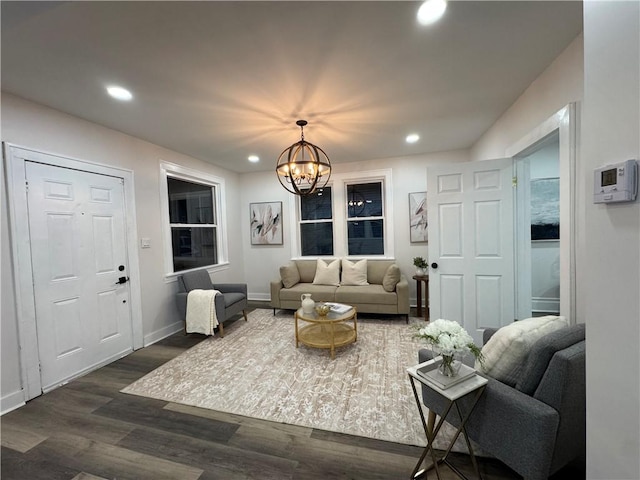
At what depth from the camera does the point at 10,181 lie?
2223mm

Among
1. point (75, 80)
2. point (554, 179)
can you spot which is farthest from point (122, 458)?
point (554, 179)

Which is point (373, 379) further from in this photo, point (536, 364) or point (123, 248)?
point (123, 248)

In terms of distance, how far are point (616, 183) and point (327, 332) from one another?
298cm

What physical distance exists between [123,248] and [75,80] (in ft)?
5.86

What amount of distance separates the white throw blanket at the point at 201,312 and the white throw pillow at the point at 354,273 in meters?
2.10

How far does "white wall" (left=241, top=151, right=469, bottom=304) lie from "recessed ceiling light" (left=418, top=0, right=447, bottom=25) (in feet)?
10.3

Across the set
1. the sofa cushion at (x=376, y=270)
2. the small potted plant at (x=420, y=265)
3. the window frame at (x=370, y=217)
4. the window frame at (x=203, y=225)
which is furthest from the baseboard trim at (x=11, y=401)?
the small potted plant at (x=420, y=265)

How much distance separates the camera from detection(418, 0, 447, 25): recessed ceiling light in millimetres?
1437

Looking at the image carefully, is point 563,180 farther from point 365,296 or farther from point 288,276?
point 288,276

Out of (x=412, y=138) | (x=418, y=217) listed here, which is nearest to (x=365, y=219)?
(x=418, y=217)

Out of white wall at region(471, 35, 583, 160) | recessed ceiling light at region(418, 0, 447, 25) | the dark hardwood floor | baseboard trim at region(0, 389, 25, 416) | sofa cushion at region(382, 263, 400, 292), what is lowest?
the dark hardwood floor

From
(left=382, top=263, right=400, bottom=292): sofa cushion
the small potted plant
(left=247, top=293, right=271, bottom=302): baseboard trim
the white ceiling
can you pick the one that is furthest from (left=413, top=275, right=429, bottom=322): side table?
(left=247, top=293, right=271, bottom=302): baseboard trim

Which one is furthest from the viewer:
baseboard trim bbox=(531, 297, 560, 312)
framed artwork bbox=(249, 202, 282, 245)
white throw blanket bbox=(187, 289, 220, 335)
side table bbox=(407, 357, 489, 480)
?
framed artwork bbox=(249, 202, 282, 245)

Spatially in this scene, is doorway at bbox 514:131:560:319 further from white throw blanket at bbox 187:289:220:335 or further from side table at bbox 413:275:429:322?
white throw blanket at bbox 187:289:220:335
